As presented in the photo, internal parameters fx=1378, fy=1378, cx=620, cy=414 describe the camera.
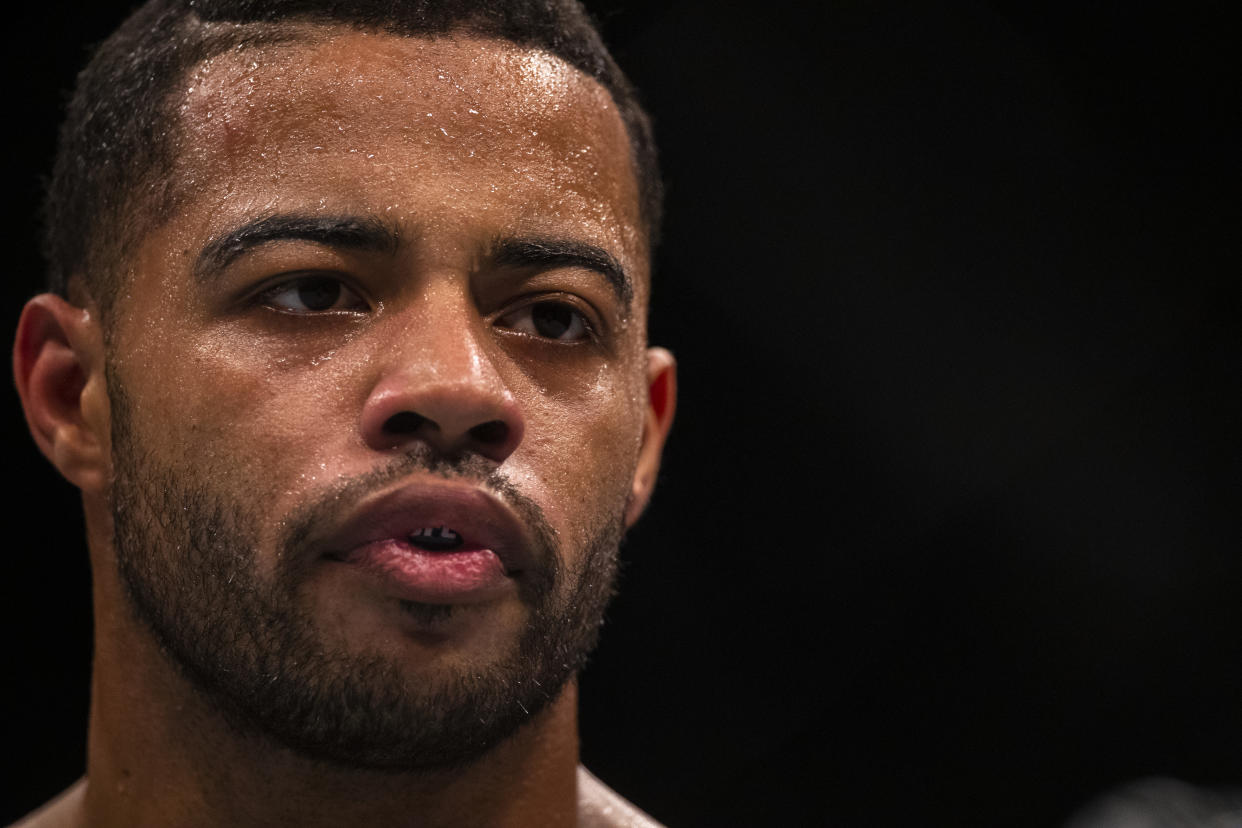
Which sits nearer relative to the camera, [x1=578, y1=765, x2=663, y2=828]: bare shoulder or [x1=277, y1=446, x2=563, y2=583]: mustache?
[x1=277, y1=446, x2=563, y2=583]: mustache

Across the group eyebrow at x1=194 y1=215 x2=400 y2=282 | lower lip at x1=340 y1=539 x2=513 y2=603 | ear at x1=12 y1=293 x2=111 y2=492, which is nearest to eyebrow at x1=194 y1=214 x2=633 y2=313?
eyebrow at x1=194 y1=215 x2=400 y2=282

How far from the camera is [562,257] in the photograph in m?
1.58

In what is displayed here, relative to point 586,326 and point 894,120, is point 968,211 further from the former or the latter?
point 586,326

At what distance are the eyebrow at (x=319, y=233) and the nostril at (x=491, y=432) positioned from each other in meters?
0.22

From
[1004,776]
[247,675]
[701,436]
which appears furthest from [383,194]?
[1004,776]

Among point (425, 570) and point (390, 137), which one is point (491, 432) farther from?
point (390, 137)

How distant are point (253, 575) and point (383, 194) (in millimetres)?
428

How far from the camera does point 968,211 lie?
2.35m

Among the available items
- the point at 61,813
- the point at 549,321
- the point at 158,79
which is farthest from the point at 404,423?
the point at 61,813

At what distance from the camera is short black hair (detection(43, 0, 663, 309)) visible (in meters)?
1.60

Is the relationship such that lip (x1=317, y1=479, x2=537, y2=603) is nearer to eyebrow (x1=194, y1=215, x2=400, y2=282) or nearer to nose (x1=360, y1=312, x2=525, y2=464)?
nose (x1=360, y1=312, x2=525, y2=464)

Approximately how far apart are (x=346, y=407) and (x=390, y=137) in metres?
0.31

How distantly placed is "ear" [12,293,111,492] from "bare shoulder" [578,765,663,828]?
2.38 feet

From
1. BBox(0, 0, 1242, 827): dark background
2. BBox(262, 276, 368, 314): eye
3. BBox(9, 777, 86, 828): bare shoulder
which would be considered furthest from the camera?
BBox(0, 0, 1242, 827): dark background
